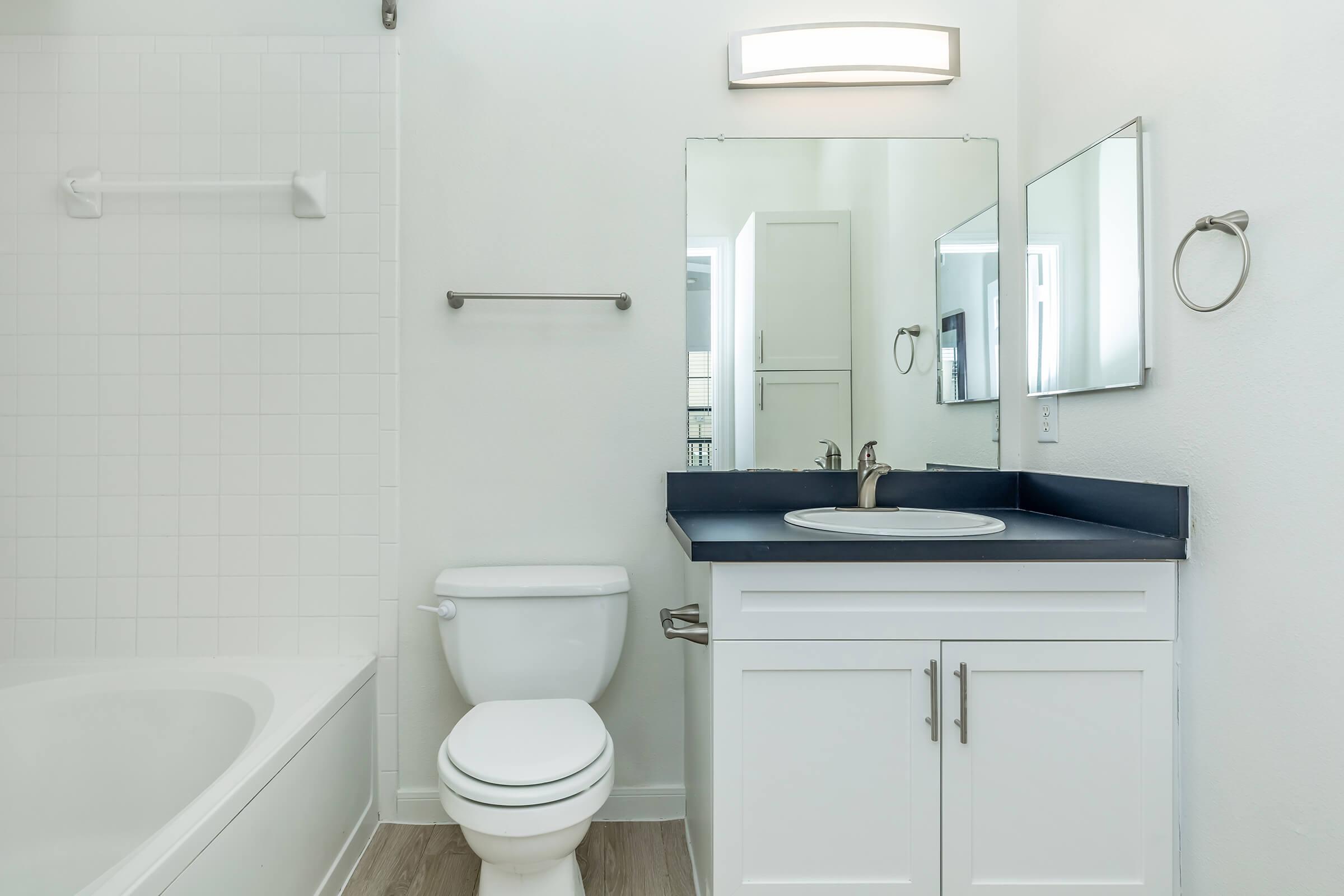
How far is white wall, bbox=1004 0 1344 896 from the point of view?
1.06m

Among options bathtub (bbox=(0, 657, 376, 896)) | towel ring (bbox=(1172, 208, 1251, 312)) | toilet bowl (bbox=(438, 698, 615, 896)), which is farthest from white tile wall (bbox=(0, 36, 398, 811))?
towel ring (bbox=(1172, 208, 1251, 312))

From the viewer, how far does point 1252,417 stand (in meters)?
1.18

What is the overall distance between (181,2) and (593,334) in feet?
4.42

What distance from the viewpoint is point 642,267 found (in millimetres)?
1932

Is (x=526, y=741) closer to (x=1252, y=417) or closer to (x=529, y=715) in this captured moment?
(x=529, y=715)

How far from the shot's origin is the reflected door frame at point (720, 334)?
1.93m

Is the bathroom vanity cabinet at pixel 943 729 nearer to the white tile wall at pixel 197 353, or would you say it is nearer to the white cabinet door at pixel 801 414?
the white cabinet door at pixel 801 414

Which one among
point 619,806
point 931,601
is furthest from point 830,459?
point 619,806

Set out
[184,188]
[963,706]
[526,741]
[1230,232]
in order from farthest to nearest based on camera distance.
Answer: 1. [184,188]
2. [526,741]
3. [963,706]
4. [1230,232]

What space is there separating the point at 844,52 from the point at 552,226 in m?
0.85

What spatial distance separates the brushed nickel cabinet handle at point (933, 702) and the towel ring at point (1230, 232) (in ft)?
2.42

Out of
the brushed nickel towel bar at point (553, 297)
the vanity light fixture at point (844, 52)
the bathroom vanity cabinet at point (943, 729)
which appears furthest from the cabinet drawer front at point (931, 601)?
the vanity light fixture at point (844, 52)

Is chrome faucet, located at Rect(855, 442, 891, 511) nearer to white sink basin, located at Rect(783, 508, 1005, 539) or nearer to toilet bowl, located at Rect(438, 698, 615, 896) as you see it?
white sink basin, located at Rect(783, 508, 1005, 539)

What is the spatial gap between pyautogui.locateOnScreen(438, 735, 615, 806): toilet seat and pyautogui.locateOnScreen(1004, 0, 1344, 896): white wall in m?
1.09
